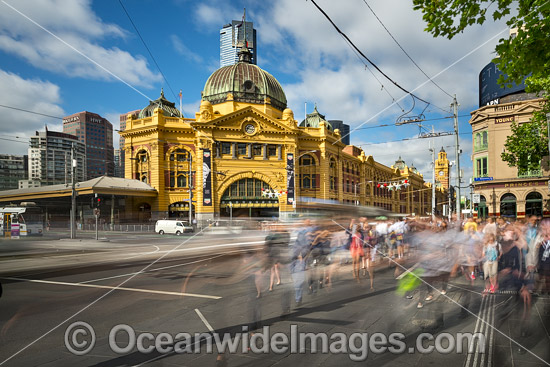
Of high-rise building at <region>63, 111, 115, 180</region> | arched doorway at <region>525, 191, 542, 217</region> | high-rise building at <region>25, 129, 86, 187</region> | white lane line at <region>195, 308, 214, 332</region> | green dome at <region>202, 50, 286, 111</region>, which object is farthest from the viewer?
green dome at <region>202, 50, 286, 111</region>

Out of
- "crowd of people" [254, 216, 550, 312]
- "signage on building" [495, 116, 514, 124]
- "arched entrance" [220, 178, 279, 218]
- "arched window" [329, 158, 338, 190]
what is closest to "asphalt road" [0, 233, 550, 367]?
"crowd of people" [254, 216, 550, 312]

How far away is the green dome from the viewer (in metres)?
51.2

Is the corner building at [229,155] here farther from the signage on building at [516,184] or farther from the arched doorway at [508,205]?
the arched doorway at [508,205]

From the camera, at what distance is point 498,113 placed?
39688 millimetres

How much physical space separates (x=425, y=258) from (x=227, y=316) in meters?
11.5

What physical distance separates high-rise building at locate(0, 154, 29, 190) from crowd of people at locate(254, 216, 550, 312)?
26.2 ft

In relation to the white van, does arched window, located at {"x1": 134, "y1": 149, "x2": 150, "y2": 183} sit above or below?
above

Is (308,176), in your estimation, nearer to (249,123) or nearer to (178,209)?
(249,123)

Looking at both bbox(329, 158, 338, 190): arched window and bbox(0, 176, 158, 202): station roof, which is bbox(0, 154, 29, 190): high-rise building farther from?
bbox(329, 158, 338, 190): arched window

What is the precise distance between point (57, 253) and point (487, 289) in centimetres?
1636

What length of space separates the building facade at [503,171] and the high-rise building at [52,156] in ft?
131

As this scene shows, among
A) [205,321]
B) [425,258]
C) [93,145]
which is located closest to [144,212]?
[93,145]

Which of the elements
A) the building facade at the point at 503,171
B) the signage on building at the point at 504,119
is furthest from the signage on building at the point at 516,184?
the signage on building at the point at 504,119

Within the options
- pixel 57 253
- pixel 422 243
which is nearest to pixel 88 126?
pixel 57 253
